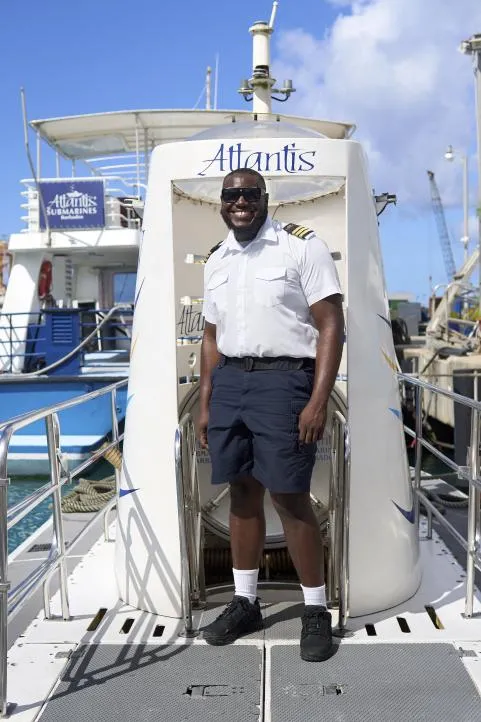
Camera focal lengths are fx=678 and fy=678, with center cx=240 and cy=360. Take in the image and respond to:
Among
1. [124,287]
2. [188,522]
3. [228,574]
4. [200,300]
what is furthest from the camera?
[124,287]

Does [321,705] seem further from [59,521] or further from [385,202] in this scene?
[385,202]

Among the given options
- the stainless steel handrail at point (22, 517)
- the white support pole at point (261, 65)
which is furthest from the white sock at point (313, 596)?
the white support pole at point (261, 65)

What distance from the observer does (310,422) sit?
104 inches

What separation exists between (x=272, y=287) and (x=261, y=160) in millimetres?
770

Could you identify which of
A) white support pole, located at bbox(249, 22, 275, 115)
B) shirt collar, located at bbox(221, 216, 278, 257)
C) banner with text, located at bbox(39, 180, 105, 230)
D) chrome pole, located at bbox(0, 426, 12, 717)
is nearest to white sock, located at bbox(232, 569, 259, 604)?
chrome pole, located at bbox(0, 426, 12, 717)

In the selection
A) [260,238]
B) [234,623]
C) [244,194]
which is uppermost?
[244,194]

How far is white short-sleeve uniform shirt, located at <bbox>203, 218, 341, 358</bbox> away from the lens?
108 inches

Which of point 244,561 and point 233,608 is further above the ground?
point 244,561

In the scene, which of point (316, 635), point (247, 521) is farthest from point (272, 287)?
A: point (316, 635)

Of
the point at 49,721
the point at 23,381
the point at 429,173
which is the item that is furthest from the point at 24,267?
the point at 429,173

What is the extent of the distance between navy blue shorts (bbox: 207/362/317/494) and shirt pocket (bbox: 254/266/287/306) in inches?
11.2

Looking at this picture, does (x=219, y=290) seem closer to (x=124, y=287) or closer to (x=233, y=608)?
(x=233, y=608)

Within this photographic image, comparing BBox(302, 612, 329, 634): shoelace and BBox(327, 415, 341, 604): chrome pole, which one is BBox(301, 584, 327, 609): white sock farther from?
BBox(327, 415, 341, 604): chrome pole

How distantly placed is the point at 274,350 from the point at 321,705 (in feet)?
4.38
